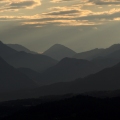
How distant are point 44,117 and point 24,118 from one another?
202 inches

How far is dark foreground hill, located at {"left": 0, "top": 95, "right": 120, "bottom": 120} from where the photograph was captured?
368 ft

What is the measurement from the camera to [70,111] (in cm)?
12225

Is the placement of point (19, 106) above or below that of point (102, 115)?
below

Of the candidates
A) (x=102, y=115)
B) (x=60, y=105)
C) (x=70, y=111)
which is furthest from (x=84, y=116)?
(x=60, y=105)

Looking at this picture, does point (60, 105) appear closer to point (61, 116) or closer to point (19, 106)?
point (61, 116)

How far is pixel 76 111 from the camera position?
398 feet

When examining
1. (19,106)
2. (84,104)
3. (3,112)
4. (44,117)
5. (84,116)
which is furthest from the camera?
(19,106)

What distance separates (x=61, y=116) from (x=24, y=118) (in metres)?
8.71

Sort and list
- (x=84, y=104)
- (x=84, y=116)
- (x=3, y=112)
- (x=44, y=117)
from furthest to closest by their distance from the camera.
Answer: (x=3, y=112)
(x=84, y=104)
(x=44, y=117)
(x=84, y=116)

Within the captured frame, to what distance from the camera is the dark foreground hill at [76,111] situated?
11228cm

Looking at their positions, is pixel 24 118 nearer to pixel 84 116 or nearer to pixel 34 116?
pixel 34 116

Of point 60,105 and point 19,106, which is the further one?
point 19,106

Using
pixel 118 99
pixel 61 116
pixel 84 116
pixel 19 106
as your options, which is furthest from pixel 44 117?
pixel 19 106

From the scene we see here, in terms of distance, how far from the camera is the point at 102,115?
113 meters
